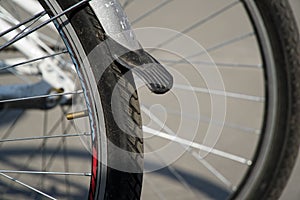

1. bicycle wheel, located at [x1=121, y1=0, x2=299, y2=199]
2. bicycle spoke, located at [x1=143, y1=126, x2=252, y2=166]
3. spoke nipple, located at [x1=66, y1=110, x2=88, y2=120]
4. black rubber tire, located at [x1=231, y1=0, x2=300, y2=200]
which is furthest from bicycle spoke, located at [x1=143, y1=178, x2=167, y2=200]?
spoke nipple, located at [x1=66, y1=110, x2=88, y2=120]

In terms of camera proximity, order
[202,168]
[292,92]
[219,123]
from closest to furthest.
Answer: [292,92], [219,123], [202,168]

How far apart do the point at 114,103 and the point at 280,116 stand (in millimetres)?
477

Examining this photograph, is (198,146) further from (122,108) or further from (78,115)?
(122,108)

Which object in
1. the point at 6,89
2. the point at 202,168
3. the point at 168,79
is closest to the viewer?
the point at 168,79

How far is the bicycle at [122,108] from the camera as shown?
3.15ft

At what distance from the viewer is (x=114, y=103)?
3.13 ft

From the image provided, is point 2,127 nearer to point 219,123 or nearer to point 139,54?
point 219,123

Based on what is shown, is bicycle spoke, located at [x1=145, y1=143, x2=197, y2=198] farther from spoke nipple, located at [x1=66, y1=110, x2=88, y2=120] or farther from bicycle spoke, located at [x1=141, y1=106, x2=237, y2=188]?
spoke nipple, located at [x1=66, y1=110, x2=88, y2=120]

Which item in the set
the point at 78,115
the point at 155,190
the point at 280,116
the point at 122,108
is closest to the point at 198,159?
the point at 155,190

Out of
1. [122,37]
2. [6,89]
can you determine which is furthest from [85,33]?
[6,89]

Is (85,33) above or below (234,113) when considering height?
above

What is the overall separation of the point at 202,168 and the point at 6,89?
76 centimetres

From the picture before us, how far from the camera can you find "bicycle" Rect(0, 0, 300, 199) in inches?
37.8

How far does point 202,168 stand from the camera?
1.97m
